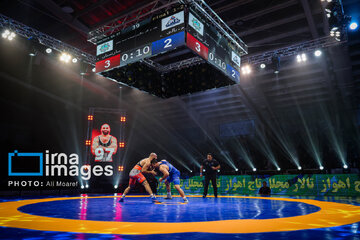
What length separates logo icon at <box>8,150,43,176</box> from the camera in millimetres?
13430

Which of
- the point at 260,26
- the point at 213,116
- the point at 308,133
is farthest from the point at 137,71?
the point at 308,133

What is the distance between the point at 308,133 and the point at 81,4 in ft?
62.0

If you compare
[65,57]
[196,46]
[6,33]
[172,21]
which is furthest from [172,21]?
[6,33]

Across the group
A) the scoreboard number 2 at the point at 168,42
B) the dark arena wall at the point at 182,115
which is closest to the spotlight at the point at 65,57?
the dark arena wall at the point at 182,115

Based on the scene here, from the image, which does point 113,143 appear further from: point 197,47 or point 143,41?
point 197,47

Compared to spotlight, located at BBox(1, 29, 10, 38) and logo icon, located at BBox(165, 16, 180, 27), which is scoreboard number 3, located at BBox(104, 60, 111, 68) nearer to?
logo icon, located at BBox(165, 16, 180, 27)

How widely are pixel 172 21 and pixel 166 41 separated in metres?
0.62

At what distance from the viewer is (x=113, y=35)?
29.9 ft

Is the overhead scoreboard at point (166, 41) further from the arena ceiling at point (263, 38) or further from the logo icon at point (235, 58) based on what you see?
the arena ceiling at point (263, 38)

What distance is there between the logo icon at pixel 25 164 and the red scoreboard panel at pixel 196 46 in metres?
11.2

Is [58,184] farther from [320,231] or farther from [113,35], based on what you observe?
[320,231]

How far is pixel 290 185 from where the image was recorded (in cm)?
1224

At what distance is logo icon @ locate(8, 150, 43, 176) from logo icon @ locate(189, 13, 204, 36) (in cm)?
1142

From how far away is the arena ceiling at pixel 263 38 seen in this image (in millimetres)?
10938
